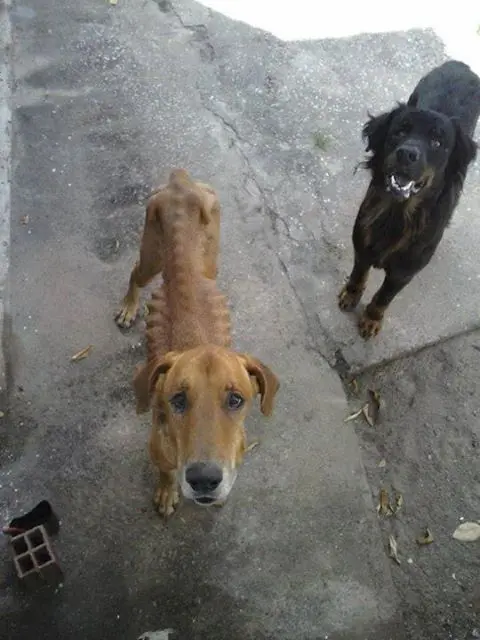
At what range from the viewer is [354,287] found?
446 centimetres

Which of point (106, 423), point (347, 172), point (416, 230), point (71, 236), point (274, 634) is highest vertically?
point (416, 230)

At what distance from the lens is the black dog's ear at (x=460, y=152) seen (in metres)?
3.61

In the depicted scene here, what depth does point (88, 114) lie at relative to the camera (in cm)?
540

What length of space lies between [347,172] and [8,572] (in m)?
3.91

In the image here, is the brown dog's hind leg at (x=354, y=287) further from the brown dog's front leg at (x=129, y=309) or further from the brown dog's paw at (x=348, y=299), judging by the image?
the brown dog's front leg at (x=129, y=309)

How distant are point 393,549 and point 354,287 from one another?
69.3 inches

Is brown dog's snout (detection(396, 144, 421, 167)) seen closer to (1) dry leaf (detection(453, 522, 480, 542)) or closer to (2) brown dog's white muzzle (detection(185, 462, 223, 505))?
(2) brown dog's white muzzle (detection(185, 462, 223, 505))

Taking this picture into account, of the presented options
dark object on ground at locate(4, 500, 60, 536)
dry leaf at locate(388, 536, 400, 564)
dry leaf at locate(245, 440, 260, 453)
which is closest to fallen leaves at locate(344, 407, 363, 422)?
dry leaf at locate(245, 440, 260, 453)

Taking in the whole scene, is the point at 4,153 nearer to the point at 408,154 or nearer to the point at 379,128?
the point at 379,128

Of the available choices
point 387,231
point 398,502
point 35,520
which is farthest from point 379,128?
point 35,520

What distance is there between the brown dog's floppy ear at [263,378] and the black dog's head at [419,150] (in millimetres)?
1344

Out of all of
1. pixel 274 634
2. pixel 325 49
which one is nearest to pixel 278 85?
pixel 325 49

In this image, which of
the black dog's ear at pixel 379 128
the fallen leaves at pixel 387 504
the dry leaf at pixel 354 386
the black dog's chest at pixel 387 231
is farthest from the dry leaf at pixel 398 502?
the black dog's ear at pixel 379 128

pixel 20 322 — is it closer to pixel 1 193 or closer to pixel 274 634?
pixel 1 193
